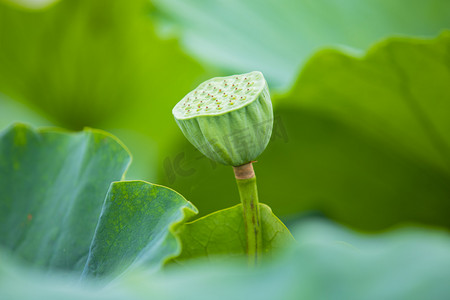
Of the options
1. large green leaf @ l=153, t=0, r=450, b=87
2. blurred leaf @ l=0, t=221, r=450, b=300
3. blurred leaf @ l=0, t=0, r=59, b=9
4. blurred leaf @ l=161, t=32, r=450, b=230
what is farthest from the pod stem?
blurred leaf @ l=0, t=0, r=59, b=9

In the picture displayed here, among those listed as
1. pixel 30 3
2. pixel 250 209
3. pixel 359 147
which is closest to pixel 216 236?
pixel 250 209

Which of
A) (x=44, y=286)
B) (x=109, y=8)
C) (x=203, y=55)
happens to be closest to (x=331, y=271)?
(x=44, y=286)

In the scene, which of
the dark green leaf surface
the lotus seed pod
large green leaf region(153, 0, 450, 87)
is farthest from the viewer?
large green leaf region(153, 0, 450, 87)

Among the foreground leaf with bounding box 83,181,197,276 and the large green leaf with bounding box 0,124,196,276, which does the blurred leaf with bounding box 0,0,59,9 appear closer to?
the large green leaf with bounding box 0,124,196,276

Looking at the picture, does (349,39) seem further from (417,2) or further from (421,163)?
(421,163)

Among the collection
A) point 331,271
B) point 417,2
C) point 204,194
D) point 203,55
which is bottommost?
point 204,194

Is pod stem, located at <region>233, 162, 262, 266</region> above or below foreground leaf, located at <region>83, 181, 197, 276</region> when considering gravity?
above
